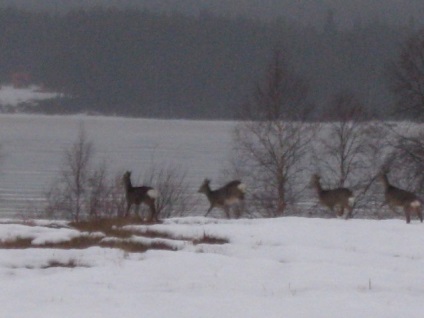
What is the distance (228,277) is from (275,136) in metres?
38.0

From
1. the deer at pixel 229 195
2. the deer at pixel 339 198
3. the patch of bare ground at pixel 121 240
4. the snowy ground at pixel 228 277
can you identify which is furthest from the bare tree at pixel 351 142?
the snowy ground at pixel 228 277

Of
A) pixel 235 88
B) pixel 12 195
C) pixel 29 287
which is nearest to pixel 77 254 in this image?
pixel 29 287

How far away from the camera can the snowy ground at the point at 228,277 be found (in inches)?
370

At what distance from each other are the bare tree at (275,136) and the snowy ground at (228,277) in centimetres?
2842

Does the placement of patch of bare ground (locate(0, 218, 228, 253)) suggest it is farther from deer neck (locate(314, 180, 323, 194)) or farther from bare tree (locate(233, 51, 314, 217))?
bare tree (locate(233, 51, 314, 217))

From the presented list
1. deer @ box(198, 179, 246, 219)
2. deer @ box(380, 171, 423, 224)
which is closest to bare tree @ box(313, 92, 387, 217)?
deer @ box(198, 179, 246, 219)

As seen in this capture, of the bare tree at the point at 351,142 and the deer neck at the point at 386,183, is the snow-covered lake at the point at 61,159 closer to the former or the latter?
the bare tree at the point at 351,142

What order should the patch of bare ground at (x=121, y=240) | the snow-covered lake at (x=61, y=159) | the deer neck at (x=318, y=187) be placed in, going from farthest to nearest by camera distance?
1. the snow-covered lake at (x=61, y=159)
2. the deer neck at (x=318, y=187)
3. the patch of bare ground at (x=121, y=240)

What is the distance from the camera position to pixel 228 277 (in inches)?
439

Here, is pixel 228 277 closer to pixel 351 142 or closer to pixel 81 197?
pixel 81 197

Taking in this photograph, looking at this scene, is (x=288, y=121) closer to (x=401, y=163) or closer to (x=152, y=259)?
(x=401, y=163)

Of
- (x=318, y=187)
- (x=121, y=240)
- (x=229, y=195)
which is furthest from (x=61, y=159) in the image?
(x=121, y=240)

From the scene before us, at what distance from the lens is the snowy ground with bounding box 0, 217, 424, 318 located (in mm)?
9406

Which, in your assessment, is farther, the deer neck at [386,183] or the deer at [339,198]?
Answer: the deer at [339,198]
